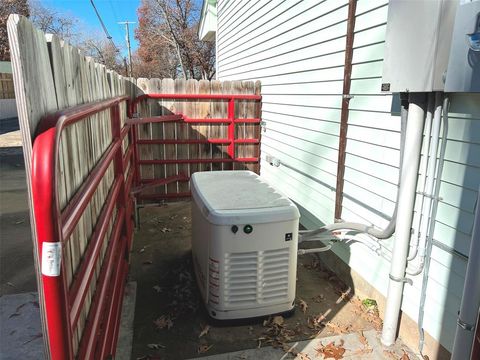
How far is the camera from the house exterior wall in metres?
2.56

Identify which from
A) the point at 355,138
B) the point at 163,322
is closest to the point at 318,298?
the point at 163,322

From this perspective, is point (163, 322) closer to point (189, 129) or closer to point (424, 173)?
point (424, 173)

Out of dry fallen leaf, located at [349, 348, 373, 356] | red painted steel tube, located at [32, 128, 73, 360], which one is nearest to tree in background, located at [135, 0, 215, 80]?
dry fallen leaf, located at [349, 348, 373, 356]

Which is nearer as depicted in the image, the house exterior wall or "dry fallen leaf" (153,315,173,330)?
the house exterior wall

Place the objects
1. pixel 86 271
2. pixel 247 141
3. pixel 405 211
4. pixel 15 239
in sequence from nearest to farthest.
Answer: pixel 86 271 < pixel 405 211 < pixel 15 239 < pixel 247 141

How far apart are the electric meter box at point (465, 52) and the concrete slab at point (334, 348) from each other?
2.04 m

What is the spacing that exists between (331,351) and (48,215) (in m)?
2.58

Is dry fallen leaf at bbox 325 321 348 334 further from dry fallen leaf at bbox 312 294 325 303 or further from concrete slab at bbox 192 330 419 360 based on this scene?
dry fallen leaf at bbox 312 294 325 303

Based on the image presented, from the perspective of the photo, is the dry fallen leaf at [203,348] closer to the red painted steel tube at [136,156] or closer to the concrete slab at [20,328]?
the concrete slab at [20,328]

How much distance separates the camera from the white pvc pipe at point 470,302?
1.96 m

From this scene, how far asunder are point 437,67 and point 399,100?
24.6 inches

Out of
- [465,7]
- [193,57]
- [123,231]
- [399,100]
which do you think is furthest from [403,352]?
[193,57]

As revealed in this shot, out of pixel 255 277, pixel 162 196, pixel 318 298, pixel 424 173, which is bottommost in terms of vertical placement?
pixel 318 298

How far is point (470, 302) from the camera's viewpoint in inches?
79.6
